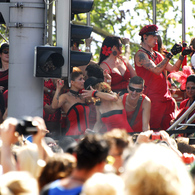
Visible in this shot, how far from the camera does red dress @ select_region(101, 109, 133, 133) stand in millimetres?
6855

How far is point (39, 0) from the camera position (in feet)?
19.2

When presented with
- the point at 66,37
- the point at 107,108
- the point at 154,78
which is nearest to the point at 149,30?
the point at 154,78

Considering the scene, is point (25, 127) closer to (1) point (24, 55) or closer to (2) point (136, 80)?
(1) point (24, 55)

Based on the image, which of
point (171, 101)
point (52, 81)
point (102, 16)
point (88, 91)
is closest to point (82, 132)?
point (88, 91)

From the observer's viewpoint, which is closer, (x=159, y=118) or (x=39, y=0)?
(x=39, y=0)

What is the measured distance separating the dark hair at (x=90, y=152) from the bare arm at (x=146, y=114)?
4272 millimetres

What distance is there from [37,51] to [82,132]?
1.72m

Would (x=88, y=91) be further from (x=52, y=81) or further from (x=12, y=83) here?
(x=12, y=83)

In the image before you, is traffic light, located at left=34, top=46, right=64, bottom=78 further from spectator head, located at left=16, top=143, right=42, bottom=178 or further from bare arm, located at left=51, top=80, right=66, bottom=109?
spectator head, located at left=16, top=143, right=42, bottom=178

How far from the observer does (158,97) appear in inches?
299

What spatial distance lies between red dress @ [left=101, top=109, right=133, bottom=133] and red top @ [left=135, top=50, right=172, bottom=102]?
0.85m

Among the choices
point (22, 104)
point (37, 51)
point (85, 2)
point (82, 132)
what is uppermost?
point (85, 2)

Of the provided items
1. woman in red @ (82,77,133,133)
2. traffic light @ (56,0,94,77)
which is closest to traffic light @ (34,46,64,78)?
traffic light @ (56,0,94,77)

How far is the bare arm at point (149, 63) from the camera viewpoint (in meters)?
7.30
